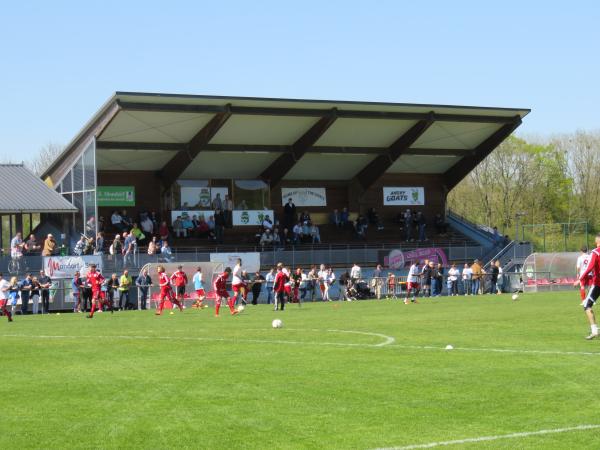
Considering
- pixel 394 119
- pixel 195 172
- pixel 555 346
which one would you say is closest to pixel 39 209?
pixel 195 172

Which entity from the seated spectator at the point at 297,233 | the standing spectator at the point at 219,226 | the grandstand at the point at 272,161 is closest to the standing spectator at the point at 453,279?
the grandstand at the point at 272,161

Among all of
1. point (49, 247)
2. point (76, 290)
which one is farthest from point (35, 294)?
point (49, 247)

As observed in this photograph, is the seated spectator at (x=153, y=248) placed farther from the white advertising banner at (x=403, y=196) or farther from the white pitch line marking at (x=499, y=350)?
the white pitch line marking at (x=499, y=350)

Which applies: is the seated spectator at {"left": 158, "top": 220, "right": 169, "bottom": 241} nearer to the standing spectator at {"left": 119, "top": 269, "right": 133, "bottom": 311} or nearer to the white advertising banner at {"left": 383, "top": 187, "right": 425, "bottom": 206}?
the standing spectator at {"left": 119, "top": 269, "right": 133, "bottom": 311}

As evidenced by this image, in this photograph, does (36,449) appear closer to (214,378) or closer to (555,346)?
(214,378)

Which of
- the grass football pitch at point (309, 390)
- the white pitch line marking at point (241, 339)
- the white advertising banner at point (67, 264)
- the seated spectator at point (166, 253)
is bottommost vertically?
the grass football pitch at point (309, 390)

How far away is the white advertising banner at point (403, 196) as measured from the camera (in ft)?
199

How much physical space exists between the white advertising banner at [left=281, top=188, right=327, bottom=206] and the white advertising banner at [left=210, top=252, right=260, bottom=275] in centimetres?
832

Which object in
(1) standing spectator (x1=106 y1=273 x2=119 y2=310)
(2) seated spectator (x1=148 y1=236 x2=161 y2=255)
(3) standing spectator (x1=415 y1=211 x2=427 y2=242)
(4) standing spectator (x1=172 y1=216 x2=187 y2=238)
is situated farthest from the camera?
(3) standing spectator (x1=415 y1=211 x2=427 y2=242)

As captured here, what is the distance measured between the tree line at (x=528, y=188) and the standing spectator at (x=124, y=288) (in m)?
43.9

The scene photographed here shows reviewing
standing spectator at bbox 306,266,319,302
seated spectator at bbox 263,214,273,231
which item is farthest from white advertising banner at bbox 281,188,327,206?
standing spectator at bbox 306,266,319,302

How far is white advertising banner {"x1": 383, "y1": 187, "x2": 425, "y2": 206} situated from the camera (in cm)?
6066

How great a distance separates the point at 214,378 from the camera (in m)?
13.3

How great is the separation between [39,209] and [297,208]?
15.9 m
